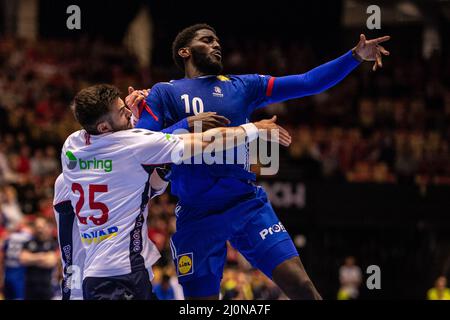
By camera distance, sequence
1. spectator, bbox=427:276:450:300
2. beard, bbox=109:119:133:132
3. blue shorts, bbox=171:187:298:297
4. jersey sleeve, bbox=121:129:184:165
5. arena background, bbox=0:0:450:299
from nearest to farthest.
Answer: jersey sleeve, bbox=121:129:184:165 < beard, bbox=109:119:133:132 < blue shorts, bbox=171:187:298:297 < spectator, bbox=427:276:450:300 < arena background, bbox=0:0:450:299

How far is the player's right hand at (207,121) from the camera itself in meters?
5.98

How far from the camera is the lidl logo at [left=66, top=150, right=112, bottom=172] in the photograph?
5.78 m

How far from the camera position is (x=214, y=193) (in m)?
6.22

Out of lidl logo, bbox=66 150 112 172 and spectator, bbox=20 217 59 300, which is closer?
lidl logo, bbox=66 150 112 172

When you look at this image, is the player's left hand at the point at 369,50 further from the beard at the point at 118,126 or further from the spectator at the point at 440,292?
the spectator at the point at 440,292

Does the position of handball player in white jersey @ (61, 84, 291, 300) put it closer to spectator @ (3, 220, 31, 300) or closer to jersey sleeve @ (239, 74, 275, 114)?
jersey sleeve @ (239, 74, 275, 114)

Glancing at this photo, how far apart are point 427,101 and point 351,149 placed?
3.11 m

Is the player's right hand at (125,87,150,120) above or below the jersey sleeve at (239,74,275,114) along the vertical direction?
below

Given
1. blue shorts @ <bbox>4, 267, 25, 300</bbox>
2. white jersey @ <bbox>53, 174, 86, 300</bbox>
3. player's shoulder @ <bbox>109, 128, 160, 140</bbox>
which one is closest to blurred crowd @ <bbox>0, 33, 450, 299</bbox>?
blue shorts @ <bbox>4, 267, 25, 300</bbox>

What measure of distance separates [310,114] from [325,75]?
13.7m

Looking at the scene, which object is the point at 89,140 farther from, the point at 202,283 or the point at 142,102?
the point at 202,283

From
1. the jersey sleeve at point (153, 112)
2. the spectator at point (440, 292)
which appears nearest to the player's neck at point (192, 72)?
the jersey sleeve at point (153, 112)

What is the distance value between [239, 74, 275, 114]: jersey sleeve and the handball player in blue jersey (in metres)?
0.01

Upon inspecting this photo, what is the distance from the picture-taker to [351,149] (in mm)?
17984
